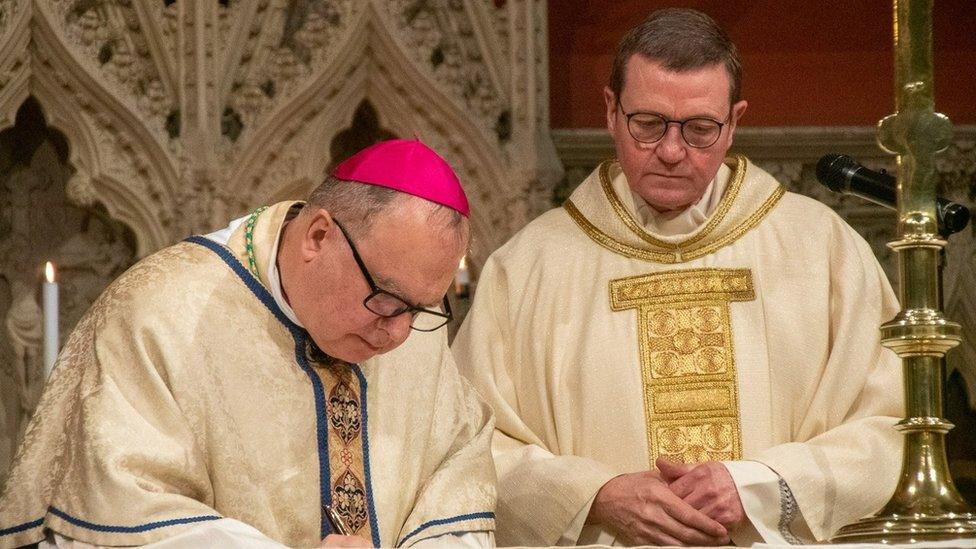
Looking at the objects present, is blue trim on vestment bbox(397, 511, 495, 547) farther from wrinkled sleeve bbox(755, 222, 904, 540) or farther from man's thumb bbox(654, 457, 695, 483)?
wrinkled sleeve bbox(755, 222, 904, 540)

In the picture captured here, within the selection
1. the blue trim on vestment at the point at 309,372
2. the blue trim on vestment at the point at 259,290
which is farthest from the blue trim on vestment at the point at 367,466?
the blue trim on vestment at the point at 259,290

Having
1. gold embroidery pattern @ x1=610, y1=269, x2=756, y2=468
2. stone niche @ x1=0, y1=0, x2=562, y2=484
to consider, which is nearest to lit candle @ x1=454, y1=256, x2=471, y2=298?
stone niche @ x1=0, y1=0, x2=562, y2=484

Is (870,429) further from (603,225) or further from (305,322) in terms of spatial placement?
(305,322)

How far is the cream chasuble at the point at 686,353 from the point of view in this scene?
4379mm

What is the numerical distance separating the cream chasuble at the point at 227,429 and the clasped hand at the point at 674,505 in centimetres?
40

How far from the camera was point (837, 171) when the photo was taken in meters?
3.92

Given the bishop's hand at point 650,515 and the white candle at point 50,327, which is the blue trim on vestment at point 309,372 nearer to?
the white candle at point 50,327

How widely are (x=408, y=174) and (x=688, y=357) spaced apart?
1.26 metres

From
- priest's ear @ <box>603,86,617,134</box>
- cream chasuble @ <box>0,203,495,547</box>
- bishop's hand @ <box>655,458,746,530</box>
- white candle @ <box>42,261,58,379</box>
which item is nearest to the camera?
cream chasuble @ <box>0,203,495,547</box>

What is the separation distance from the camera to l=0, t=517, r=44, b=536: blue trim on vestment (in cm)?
355

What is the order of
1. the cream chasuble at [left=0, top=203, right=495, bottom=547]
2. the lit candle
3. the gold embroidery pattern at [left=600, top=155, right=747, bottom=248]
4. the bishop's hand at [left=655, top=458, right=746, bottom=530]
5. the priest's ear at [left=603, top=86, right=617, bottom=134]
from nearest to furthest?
1. the cream chasuble at [left=0, top=203, right=495, bottom=547]
2. the bishop's hand at [left=655, top=458, right=746, bottom=530]
3. the priest's ear at [left=603, top=86, right=617, bottom=134]
4. the gold embroidery pattern at [left=600, top=155, right=747, bottom=248]
5. the lit candle

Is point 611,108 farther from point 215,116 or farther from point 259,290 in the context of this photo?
point 215,116

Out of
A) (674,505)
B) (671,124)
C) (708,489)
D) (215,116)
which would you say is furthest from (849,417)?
(215,116)

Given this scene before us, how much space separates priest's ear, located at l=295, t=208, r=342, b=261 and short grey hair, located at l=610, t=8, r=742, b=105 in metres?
1.22
